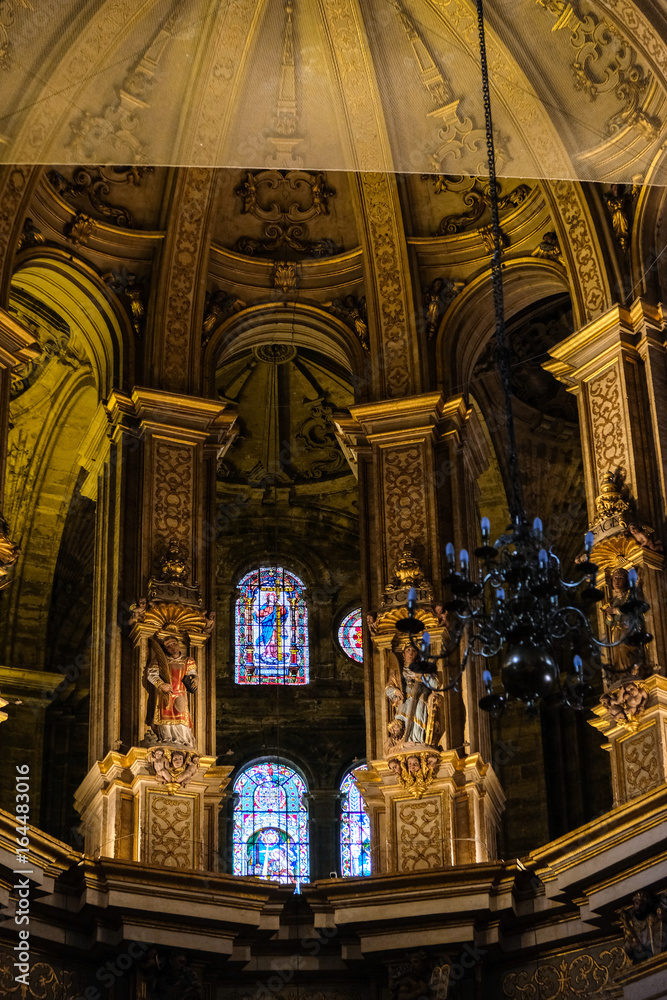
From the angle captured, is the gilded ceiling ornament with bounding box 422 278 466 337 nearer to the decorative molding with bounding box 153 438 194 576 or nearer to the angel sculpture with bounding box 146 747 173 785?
the decorative molding with bounding box 153 438 194 576

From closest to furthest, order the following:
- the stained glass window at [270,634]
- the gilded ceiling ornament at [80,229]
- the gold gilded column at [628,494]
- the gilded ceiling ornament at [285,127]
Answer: the gold gilded column at [628,494] → the gilded ceiling ornament at [80,229] → the gilded ceiling ornament at [285,127] → the stained glass window at [270,634]

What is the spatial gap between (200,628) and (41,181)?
5.10 metres

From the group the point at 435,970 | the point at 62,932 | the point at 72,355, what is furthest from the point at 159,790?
the point at 72,355

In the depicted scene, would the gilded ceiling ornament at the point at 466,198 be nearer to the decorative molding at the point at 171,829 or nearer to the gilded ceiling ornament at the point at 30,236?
the gilded ceiling ornament at the point at 30,236

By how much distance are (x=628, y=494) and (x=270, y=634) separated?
8141 millimetres

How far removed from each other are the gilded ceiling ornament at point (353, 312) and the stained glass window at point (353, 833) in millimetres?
6071

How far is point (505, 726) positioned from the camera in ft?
78.3

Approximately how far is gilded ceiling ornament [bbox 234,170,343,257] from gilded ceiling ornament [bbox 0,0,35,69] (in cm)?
351

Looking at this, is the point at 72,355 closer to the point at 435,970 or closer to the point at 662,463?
the point at 662,463

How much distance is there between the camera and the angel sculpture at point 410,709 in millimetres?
18094

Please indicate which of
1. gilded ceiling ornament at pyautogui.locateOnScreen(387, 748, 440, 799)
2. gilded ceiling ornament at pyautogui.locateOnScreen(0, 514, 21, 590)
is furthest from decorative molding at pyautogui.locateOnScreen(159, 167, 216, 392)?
gilded ceiling ornament at pyautogui.locateOnScreen(387, 748, 440, 799)

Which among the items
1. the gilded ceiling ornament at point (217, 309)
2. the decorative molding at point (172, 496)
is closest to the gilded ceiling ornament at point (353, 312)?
the gilded ceiling ornament at point (217, 309)

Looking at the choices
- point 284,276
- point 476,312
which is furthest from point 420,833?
point 284,276

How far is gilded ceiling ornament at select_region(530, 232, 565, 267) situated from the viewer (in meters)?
20.3
